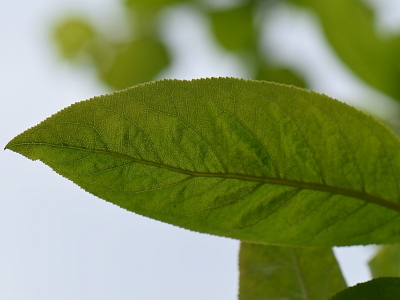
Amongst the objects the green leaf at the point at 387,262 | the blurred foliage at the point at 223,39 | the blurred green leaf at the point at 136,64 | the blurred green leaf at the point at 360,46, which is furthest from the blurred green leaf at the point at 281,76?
the green leaf at the point at 387,262

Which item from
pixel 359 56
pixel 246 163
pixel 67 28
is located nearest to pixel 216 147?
pixel 246 163

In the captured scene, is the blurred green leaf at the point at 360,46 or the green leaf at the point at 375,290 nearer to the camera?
→ the green leaf at the point at 375,290

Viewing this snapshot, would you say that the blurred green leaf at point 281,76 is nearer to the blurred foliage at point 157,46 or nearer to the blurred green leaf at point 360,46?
the blurred foliage at point 157,46

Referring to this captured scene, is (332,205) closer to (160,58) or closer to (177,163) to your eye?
(177,163)

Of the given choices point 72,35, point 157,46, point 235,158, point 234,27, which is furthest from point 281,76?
point 235,158

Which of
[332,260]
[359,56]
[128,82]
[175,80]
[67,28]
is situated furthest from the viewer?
[67,28]

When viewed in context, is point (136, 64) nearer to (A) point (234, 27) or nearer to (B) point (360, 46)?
(A) point (234, 27)
